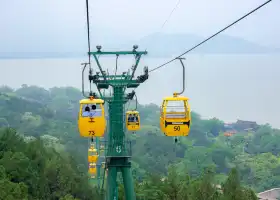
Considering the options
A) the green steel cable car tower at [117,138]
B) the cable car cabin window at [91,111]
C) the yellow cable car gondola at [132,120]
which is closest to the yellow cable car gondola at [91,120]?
the cable car cabin window at [91,111]

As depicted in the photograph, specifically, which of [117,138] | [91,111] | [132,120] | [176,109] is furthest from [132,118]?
[176,109]

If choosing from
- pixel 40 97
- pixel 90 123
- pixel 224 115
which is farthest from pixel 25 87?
pixel 90 123

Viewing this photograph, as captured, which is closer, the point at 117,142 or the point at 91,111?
the point at 91,111

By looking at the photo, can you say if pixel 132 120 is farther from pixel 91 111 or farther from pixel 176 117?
pixel 176 117

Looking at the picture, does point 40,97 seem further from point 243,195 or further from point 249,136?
point 243,195

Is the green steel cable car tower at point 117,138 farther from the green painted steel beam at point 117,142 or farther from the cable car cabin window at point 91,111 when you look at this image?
the cable car cabin window at point 91,111

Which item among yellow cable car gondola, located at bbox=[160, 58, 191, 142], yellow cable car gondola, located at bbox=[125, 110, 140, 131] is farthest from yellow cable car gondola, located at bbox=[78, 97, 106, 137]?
yellow cable car gondola, located at bbox=[125, 110, 140, 131]

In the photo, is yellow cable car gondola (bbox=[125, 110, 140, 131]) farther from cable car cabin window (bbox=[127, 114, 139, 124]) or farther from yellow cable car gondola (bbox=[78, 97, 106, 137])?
yellow cable car gondola (bbox=[78, 97, 106, 137])
